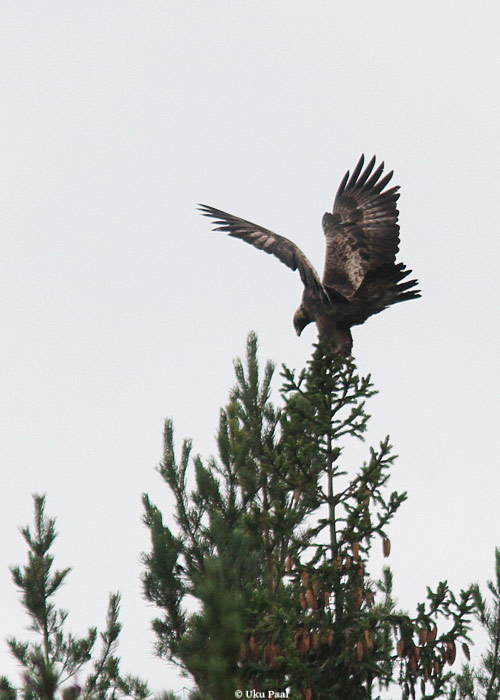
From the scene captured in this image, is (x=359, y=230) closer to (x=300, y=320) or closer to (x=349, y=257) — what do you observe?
(x=349, y=257)

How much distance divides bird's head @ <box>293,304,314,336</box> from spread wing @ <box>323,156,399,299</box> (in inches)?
11.6

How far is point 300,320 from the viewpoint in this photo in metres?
9.32

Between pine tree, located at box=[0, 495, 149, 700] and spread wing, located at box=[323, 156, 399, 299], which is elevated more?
spread wing, located at box=[323, 156, 399, 299]

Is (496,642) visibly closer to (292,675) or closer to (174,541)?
(174,541)

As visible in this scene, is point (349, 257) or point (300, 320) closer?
point (300, 320)

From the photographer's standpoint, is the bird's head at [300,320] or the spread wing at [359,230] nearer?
the bird's head at [300,320]

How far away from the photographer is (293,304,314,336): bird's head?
9.26 m

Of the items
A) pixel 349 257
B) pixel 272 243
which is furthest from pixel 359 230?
pixel 272 243

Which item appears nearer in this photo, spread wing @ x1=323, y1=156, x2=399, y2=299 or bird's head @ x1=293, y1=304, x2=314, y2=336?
bird's head @ x1=293, y1=304, x2=314, y2=336

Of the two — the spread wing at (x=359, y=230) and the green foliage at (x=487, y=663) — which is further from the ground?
the spread wing at (x=359, y=230)

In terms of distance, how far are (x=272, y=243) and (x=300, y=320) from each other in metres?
0.70

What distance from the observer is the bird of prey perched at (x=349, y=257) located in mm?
8922

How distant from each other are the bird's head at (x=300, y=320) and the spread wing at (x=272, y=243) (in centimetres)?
34

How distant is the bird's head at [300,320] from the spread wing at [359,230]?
30 centimetres
